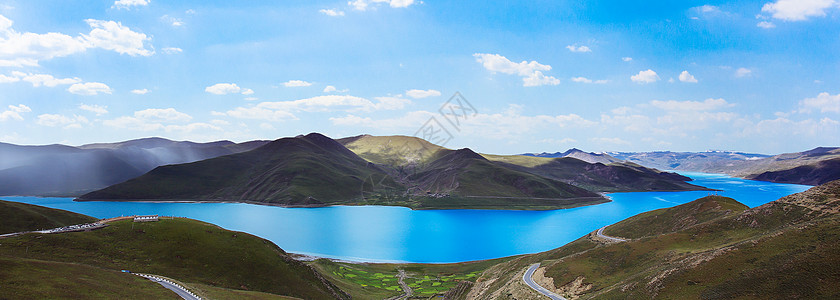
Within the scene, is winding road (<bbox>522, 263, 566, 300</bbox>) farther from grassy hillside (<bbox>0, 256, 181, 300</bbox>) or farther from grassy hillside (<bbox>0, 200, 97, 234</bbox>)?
grassy hillside (<bbox>0, 200, 97, 234</bbox>)

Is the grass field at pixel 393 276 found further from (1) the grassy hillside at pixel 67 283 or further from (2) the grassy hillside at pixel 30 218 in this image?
(2) the grassy hillside at pixel 30 218

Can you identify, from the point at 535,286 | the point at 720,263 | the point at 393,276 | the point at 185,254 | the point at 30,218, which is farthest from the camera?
the point at 393,276

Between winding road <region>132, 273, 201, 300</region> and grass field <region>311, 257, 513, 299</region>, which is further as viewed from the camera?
grass field <region>311, 257, 513, 299</region>

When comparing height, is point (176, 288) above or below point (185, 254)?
below

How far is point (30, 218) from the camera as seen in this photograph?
87.5 m

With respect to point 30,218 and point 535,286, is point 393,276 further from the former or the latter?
point 30,218

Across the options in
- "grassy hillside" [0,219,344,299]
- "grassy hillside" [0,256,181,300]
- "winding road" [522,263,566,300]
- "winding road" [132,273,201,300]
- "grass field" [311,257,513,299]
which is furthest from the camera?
"grass field" [311,257,513,299]

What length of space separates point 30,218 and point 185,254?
176 ft

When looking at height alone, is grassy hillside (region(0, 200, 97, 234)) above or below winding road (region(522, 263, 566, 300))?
above

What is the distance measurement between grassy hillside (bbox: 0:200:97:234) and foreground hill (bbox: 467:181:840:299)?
3837 inches

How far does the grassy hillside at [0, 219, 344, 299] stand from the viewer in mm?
57500

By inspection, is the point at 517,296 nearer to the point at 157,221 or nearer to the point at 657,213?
the point at 157,221

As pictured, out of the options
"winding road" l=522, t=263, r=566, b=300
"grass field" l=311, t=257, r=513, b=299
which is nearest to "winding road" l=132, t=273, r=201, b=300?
"grass field" l=311, t=257, r=513, b=299

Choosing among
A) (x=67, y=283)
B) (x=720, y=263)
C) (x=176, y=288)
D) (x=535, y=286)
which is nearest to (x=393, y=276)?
(x=535, y=286)
